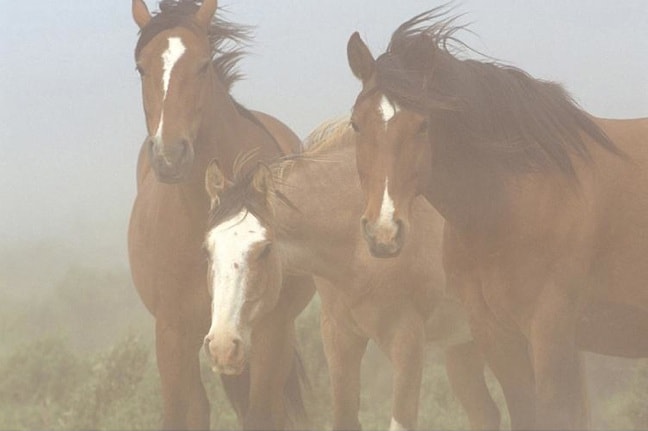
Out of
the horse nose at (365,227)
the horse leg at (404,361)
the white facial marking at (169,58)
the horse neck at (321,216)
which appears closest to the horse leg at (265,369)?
the horse neck at (321,216)

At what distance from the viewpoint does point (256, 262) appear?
424cm

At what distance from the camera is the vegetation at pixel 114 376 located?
7629 mm

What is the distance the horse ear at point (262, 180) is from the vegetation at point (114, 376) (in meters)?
3.13

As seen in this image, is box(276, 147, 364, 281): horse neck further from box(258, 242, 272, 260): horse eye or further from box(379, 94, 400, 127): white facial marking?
box(379, 94, 400, 127): white facial marking

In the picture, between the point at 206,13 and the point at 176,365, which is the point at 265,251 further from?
the point at 206,13

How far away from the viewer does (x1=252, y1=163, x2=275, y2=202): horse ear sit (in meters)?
4.37

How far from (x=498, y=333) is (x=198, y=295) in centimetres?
133

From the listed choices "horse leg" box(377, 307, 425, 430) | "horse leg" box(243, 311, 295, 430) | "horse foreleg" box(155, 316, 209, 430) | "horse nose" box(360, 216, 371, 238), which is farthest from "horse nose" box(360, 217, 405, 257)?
"horse foreleg" box(155, 316, 209, 430)

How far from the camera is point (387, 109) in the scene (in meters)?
3.95

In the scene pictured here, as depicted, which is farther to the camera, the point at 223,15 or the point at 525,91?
the point at 223,15

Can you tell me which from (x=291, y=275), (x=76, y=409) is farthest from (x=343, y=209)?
(x=76, y=409)

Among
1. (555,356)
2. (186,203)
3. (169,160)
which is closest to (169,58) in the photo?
(169,160)

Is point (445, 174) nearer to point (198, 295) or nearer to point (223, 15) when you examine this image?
point (198, 295)

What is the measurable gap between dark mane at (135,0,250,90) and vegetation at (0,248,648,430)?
258cm
